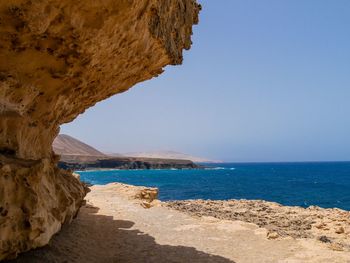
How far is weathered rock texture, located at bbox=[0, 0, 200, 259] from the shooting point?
7.01 metres

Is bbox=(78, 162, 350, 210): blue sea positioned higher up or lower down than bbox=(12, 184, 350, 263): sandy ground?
lower down

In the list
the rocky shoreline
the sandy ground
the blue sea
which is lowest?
the blue sea

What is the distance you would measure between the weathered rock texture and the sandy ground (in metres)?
1.92

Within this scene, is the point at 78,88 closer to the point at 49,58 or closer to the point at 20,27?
the point at 49,58

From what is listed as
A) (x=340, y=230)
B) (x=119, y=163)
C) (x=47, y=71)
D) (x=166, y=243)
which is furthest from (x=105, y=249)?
(x=119, y=163)

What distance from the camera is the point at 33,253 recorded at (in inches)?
370

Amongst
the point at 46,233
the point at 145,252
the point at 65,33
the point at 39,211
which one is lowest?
the point at 145,252

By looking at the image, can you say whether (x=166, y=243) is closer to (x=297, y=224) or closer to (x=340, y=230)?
(x=340, y=230)

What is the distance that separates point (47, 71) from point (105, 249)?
6.65m

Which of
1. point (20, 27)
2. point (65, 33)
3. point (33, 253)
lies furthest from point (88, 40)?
point (33, 253)

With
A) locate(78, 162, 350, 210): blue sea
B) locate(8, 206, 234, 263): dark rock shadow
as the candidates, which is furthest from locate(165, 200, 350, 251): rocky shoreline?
locate(78, 162, 350, 210): blue sea

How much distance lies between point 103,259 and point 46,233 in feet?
12.7

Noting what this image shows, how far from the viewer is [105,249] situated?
12469 millimetres

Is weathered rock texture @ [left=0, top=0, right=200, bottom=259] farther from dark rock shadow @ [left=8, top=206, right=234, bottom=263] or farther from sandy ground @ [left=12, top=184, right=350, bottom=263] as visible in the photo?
sandy ground @ [left=12, top=184, right=350, bottom=263]
